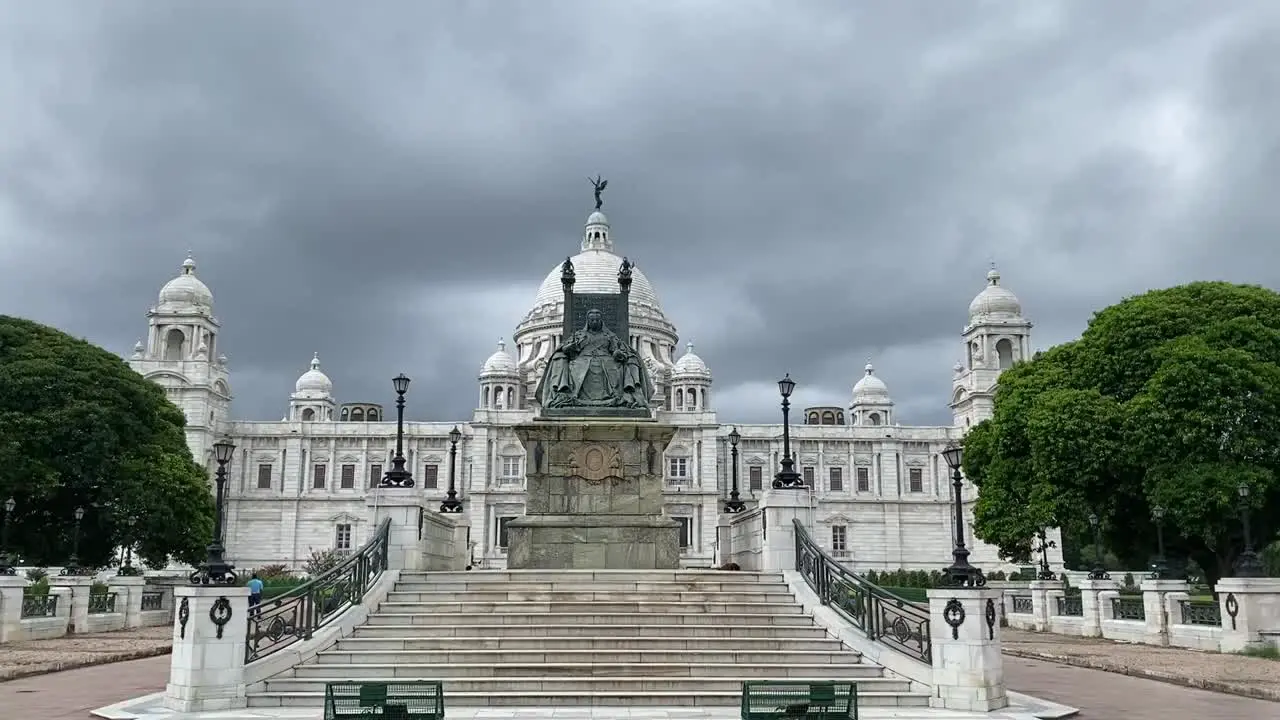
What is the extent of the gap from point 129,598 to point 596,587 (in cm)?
2217

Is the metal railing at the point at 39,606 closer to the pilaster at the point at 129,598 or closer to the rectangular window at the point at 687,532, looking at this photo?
the pilaster at the point at 129,598

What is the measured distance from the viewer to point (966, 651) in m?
15.0

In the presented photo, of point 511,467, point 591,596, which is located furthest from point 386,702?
point 511,467

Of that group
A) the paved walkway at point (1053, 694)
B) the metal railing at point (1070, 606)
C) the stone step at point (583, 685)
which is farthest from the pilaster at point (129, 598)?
the metal railing at point (1070, 606)

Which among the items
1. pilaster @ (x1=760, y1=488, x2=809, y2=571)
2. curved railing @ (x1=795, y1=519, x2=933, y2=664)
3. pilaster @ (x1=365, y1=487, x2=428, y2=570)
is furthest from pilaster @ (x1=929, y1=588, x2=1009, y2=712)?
pilaster @ (x1=365, y1=487, x2=428, y2=570)

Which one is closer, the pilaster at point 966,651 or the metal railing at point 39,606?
the pilaster at point 966,651

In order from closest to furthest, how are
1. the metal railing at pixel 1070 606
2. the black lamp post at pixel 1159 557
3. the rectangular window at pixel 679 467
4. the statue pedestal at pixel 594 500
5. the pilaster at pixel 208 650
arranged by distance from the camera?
the pilaster at pixel 208 650 < the statue pedestal at pixel 594 500 < the black lamp post at pixel 1159 557 < the metal railing at pixel 1070 606 < the rectangular window at pixel 679 467

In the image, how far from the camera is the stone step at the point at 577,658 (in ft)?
52.7

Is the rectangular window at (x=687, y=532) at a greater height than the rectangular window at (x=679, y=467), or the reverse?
the rectangular window at (x=679, y=467)

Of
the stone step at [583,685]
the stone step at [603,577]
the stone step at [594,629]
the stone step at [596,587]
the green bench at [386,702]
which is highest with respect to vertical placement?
the stone step at [603,577]

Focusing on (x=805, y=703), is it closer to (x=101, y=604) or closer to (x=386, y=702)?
(x=386, y=702)

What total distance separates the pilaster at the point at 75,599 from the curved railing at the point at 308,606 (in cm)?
1563

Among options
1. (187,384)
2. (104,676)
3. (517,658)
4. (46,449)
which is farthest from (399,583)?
(187,384)

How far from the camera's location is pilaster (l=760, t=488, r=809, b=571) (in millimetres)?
20750
